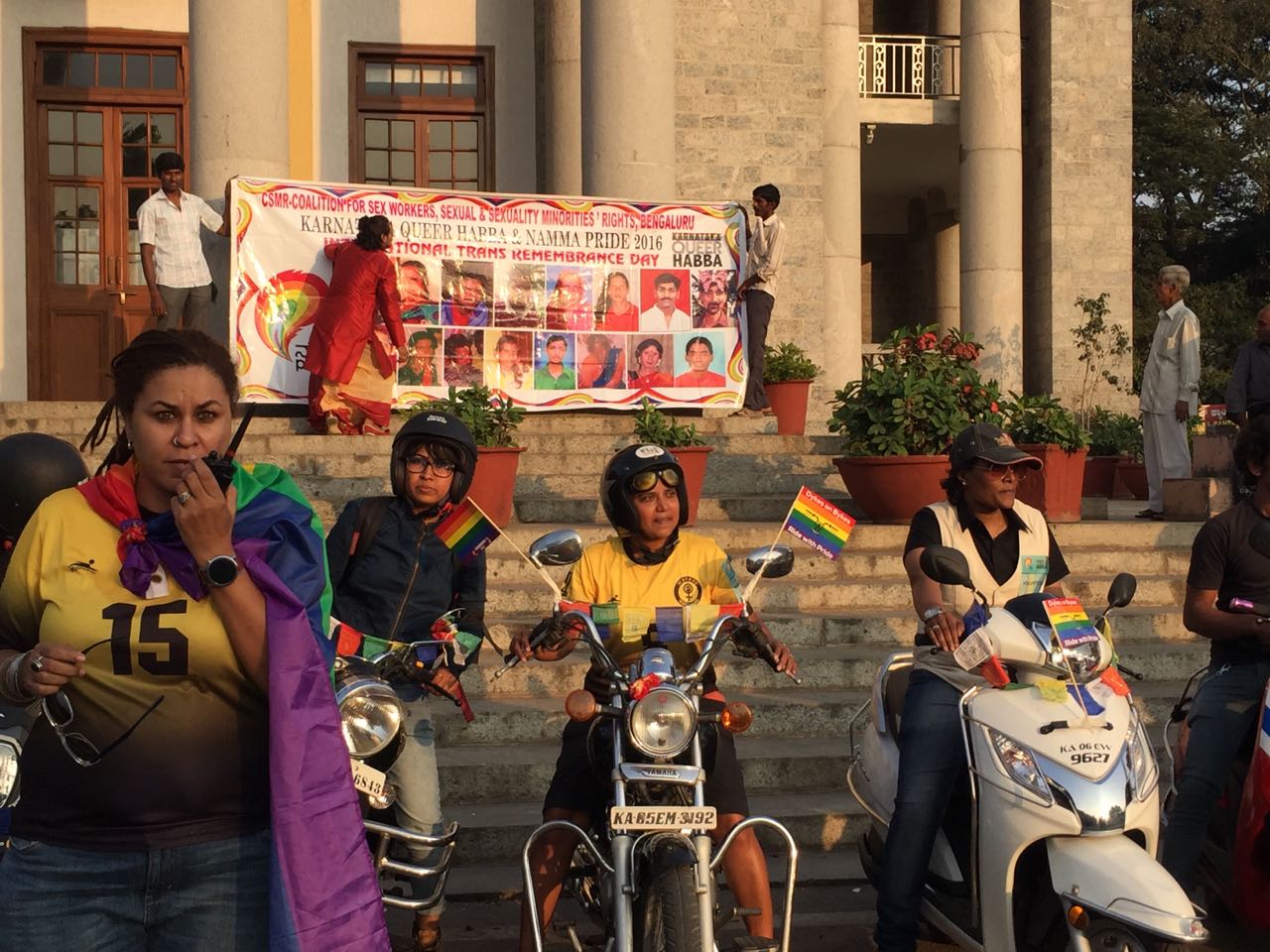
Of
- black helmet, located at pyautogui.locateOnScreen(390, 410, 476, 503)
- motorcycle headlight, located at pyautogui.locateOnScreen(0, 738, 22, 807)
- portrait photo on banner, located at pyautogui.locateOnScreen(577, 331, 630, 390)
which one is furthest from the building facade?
motorcycle headlight, located at pyautogui.locateOnScreen(0, 738, 22, 807)

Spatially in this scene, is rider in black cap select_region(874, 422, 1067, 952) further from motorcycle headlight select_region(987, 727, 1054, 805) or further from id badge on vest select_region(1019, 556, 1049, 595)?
motorcycle headlight select_region(987, 727, 1054, 805)

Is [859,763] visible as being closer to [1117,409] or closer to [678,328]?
[678,328]

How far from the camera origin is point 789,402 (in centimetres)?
1434

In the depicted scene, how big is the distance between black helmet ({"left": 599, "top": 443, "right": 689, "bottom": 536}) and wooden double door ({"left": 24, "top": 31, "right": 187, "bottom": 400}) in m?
12.8

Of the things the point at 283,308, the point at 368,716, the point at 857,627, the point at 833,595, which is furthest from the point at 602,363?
the point at 368,716

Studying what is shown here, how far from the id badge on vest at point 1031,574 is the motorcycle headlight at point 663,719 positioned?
5.26 ft

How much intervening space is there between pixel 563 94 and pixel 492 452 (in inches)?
322

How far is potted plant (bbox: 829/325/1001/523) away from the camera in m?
9.95

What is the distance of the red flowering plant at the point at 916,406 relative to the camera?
32.8 ft

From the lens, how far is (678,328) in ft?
42.4

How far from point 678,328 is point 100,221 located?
7451mm

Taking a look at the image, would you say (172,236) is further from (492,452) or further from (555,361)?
(492,452)

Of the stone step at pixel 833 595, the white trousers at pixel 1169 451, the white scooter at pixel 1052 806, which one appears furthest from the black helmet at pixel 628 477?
the white trousers at pixel 1169 451

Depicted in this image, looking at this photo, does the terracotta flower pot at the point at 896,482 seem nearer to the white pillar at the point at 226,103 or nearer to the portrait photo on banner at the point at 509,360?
the portrait photo on banner at the point at 509,360
